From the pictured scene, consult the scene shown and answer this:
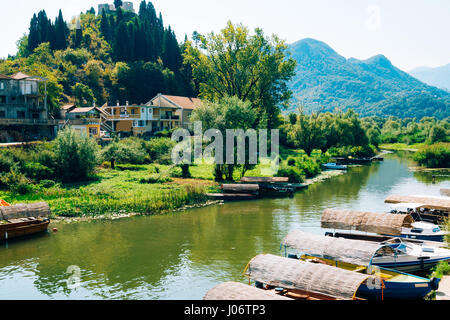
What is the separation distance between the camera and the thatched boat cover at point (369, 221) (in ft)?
80.9

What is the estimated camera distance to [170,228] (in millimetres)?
32625

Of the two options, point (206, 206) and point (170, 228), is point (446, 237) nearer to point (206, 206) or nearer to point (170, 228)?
point (170, 228)

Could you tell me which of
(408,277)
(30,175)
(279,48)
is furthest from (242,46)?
(408,277)

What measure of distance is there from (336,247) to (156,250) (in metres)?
12.7

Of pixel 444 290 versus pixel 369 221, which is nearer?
pixel 444 290

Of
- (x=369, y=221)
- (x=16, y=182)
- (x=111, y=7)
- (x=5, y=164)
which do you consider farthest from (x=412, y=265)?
(x=111, y=7)

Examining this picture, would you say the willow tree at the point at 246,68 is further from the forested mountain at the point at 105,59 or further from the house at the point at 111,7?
the house at the point at 111,7

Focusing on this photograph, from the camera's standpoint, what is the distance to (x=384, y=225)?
24.9 m

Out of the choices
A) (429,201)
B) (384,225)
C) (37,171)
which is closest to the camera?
(384,225)

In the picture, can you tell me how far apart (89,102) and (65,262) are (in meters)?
84.9

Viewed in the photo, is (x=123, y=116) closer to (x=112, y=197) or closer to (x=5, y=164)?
(x=5, y=164)

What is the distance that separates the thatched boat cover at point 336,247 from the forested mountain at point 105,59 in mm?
84254

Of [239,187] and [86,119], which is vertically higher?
[86,119]

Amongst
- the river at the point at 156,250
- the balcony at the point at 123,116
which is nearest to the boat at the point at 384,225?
the river at the point at 156,250
